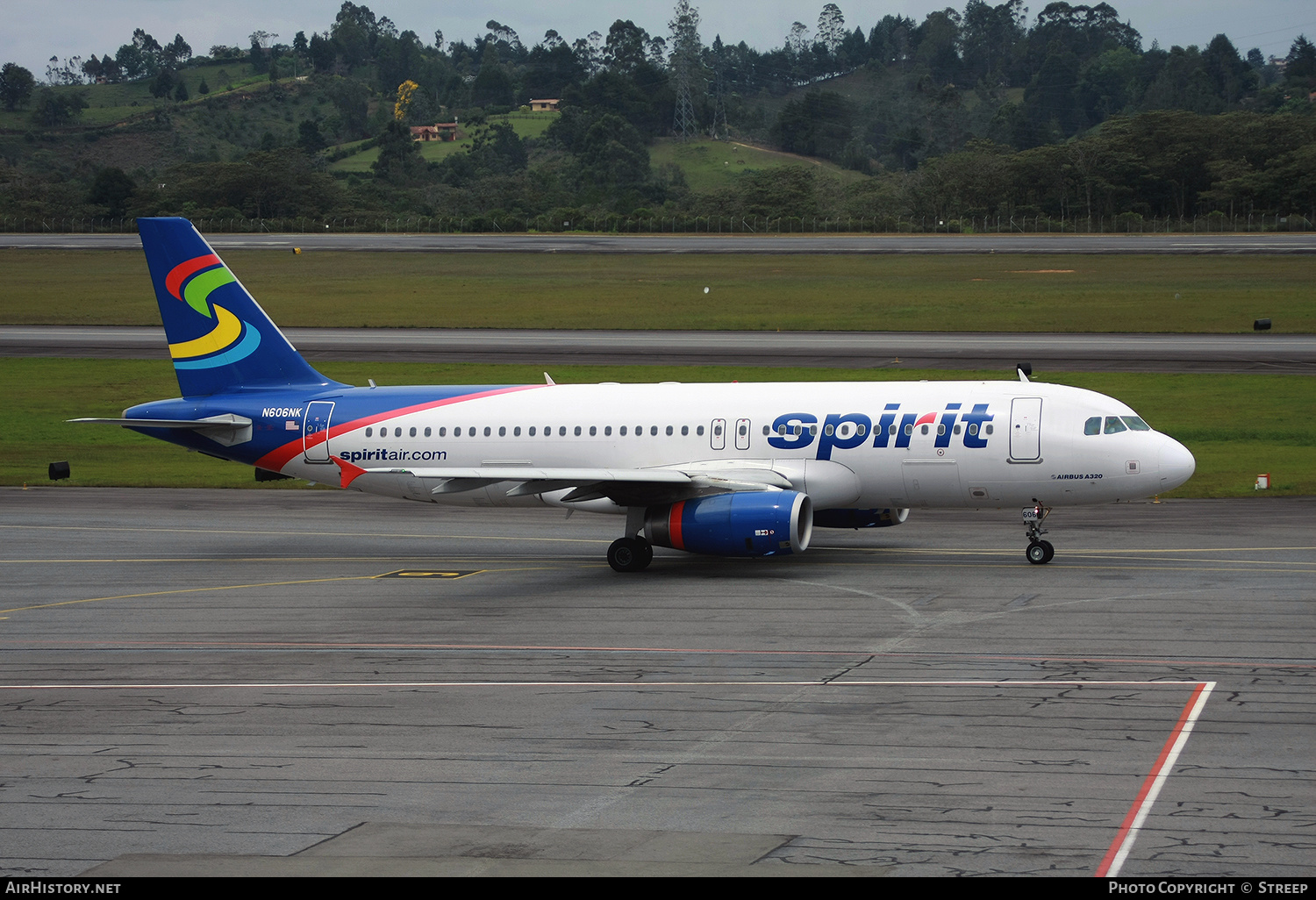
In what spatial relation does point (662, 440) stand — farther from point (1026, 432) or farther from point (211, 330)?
point (211, 330)

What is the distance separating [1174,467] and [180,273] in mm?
29313

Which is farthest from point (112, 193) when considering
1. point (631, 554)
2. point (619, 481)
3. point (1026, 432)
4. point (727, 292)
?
point (1026, 432)

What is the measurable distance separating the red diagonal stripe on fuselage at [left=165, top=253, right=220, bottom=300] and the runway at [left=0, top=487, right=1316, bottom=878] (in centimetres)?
809

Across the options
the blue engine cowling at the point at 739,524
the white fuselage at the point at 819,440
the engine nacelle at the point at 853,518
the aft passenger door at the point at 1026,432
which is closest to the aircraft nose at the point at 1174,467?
the white fuselage at the point at 819,440

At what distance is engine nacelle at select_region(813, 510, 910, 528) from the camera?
37719 millimetres

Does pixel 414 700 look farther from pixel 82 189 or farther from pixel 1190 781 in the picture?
pixel 82 189

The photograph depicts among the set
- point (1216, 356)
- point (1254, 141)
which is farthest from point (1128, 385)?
point (1254, 141)

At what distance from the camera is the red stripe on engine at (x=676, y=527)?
3459 centimetres

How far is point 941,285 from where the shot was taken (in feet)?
344

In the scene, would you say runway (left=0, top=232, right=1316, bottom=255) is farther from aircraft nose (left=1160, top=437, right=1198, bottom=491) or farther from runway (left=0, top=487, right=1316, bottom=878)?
runway (left=0, top=487, right=1316, bottom=878)

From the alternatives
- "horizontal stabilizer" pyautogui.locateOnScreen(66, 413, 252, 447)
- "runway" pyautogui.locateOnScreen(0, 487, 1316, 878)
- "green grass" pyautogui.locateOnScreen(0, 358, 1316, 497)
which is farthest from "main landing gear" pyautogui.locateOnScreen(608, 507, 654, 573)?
"green grass" pyautogui.locateOnScreen(0, 358, 1316, 497)

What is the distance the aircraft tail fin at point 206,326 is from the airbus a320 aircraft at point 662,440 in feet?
0.18

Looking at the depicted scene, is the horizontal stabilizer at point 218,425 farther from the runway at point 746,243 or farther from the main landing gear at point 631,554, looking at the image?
the runway at point 746,243
